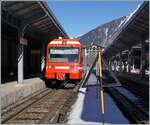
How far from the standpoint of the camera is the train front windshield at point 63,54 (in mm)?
27625

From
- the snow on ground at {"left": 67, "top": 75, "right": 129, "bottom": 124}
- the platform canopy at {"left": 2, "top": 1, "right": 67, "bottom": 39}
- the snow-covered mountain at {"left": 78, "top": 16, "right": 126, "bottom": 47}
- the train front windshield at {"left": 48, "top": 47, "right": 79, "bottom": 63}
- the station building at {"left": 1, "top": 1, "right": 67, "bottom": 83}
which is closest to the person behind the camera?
the snow on ground at {"left": 67, "top": 75, "right": 129, "bottom": 124}

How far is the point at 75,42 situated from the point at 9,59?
617 inches

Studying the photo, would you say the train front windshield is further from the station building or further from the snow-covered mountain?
the snow-covered mountain

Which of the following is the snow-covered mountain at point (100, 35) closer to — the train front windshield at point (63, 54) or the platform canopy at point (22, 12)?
the train front windshield at point (63, 54)

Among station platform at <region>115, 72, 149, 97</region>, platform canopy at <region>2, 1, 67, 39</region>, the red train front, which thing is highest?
platform canopy at <region>2, 1, 67, 39</region>

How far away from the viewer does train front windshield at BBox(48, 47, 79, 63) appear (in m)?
27.6

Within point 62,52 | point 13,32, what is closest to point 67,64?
point 62,52

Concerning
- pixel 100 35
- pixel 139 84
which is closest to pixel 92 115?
pixel 139 84

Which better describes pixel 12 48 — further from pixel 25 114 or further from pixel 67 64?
pixel 25 114

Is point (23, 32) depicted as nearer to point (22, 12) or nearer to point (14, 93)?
point (22, 12)

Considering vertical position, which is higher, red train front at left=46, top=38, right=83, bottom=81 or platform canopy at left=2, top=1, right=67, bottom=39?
platform canopy at left=2, top=1, right=67, bottom=39

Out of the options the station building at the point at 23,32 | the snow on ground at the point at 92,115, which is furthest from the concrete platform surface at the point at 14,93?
the snow on ground at the point at 92,115

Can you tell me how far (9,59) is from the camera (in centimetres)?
4253

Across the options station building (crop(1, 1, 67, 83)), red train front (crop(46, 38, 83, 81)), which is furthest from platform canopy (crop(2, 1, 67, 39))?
red train front (crop(46, 38, 83, 81))
